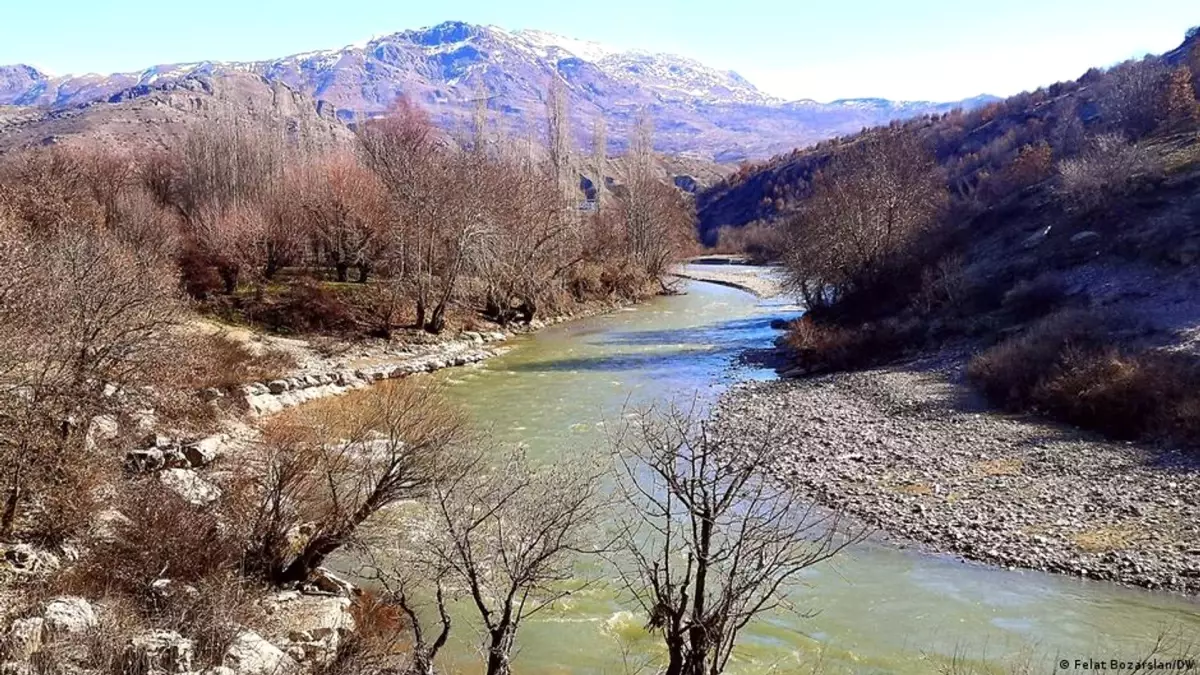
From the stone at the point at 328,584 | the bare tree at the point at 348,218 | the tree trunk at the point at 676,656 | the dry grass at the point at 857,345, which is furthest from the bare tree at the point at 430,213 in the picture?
the tree trunk at the point at 676,656

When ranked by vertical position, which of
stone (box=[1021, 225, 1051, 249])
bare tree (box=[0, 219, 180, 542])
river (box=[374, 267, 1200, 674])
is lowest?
river (box=[374, 267, 1200, 674])

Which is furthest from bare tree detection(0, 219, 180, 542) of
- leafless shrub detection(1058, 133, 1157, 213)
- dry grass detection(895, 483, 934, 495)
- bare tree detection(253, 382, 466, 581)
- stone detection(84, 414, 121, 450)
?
leafless shrub detection(1058, 133, 1157, 213)

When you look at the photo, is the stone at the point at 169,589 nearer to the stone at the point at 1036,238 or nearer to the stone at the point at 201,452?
the stone at the point at 201,452

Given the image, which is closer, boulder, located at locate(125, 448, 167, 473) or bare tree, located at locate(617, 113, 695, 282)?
boulder, located at locate(125, 448, 167, 473)

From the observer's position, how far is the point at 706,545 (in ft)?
23.8

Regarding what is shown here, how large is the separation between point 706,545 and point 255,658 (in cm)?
457

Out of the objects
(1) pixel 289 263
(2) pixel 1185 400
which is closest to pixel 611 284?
(1) pixel 289 263

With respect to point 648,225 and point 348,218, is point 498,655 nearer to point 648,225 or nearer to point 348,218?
point 348,218

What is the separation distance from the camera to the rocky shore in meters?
12.4

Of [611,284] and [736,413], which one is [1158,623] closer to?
[736,413]

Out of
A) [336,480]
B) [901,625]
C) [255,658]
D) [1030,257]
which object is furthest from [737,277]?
[255,658]

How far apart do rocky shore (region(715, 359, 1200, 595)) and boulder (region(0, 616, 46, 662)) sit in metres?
7.24

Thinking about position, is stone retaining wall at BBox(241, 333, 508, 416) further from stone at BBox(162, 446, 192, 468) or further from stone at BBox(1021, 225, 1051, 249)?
stone at BBox(1021, 225, 1051, 249)

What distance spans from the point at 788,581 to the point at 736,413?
10185 millimetres
